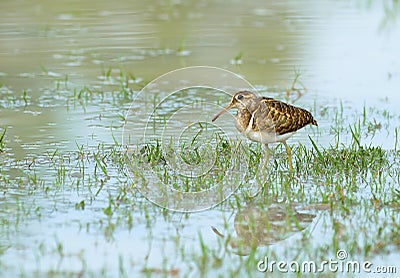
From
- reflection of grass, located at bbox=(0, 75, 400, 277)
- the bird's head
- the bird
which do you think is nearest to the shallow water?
reflection of grass, located at bbox=(0, 75, 400, 277)

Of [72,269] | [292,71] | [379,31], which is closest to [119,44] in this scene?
[292,71]

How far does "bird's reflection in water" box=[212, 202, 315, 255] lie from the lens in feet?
19.4

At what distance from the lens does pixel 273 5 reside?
17.3 metres

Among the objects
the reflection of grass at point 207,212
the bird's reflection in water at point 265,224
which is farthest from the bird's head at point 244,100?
the bird's reflection in water at point 265,224

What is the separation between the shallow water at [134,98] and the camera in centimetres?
586

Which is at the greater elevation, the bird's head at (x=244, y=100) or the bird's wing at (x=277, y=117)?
the bird's head at (x=244, y=100)

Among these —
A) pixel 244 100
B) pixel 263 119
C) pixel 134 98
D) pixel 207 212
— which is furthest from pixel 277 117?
pixel 134 98

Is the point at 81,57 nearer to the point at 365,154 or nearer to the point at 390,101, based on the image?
the point at 390,101

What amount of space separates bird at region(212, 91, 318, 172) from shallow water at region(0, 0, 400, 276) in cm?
45

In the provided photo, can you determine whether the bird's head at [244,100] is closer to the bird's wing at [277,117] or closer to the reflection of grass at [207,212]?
the bird's wing at [277,117]

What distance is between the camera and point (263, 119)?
23.6ft

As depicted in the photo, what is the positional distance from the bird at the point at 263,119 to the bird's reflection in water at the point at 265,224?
746 millimetres

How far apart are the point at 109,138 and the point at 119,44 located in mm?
4828

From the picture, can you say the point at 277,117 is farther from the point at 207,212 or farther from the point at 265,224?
the point at 265,224
